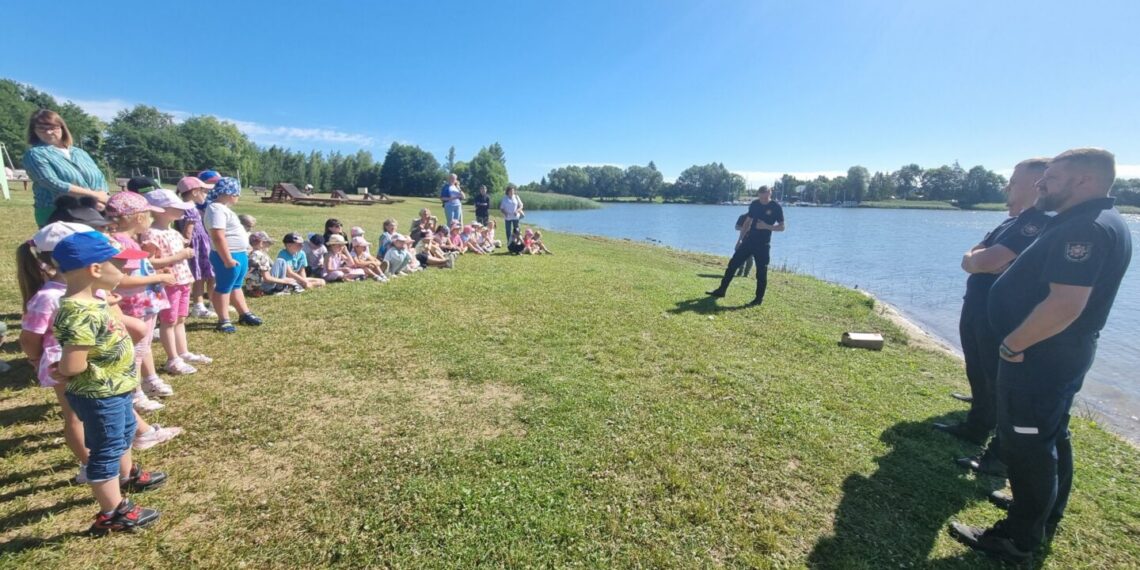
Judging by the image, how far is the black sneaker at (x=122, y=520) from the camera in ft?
8.16

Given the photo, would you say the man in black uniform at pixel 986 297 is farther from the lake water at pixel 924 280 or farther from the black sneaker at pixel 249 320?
the black sneaker at pixel 249 320

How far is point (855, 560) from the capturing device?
2.61 m

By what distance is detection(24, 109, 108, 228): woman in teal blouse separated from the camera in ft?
13.4

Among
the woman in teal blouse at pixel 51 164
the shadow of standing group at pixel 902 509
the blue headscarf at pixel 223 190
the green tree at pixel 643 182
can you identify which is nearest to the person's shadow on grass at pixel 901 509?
the shadow of standing group at pixel 902 509

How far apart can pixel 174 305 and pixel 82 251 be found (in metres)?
2.44

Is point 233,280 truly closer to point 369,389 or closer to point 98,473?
point 369,389

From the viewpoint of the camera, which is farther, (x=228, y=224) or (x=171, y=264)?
(x=228, y=224)

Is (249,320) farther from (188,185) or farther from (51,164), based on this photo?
(51,164)

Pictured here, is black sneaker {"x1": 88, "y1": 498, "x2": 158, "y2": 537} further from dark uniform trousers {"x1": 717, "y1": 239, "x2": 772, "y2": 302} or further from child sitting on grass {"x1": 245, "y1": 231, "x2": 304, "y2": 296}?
dark uniform trousers {"x1": 717, "y1": 239, "x2": 772, "y2": 302}

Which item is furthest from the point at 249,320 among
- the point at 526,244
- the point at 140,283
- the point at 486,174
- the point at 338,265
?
the point at 486,174

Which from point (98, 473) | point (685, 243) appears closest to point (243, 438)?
point (98, 473)

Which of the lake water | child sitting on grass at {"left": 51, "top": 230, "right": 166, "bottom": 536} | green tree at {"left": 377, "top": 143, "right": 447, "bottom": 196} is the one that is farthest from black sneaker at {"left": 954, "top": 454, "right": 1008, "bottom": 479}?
green tree at {"left": 377, "top": 143, "right": 447, "bottom": 196}

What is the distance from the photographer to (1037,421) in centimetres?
261

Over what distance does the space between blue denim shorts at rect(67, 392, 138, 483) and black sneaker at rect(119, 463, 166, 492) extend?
412 mm
